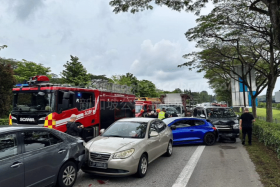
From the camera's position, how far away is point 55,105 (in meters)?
Result: 7.64

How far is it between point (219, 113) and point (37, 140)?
9984 millimetres

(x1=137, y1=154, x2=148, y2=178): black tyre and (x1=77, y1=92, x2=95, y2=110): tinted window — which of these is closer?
(x1=137, y1=154, x2=148, y2=178): black tyre

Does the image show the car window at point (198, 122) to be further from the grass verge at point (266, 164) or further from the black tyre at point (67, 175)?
the black tyre at point (67, 175)

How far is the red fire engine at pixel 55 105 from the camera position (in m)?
7.50

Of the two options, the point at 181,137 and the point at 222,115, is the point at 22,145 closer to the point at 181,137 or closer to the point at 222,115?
the point at 181,137

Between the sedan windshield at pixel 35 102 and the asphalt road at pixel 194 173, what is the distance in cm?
315

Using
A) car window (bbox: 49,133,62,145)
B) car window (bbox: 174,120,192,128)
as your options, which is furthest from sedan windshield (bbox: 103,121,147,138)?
car window (bbox: 174,120,192,128)

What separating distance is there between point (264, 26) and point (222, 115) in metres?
5.30

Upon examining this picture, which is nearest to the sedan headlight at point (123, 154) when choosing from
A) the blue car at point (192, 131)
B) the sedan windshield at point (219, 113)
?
the blue car at point (192, 131)

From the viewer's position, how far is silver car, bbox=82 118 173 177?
4805 mm

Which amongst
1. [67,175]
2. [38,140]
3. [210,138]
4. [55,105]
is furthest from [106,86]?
[38,140]

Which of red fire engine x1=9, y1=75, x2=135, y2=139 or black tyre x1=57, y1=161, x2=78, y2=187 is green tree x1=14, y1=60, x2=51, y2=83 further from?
black tyre x1=57, y1=161, x2=78, y2=187

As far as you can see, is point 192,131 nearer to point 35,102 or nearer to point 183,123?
point 183,123

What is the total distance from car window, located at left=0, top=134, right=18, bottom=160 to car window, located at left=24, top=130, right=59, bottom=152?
20 cm
